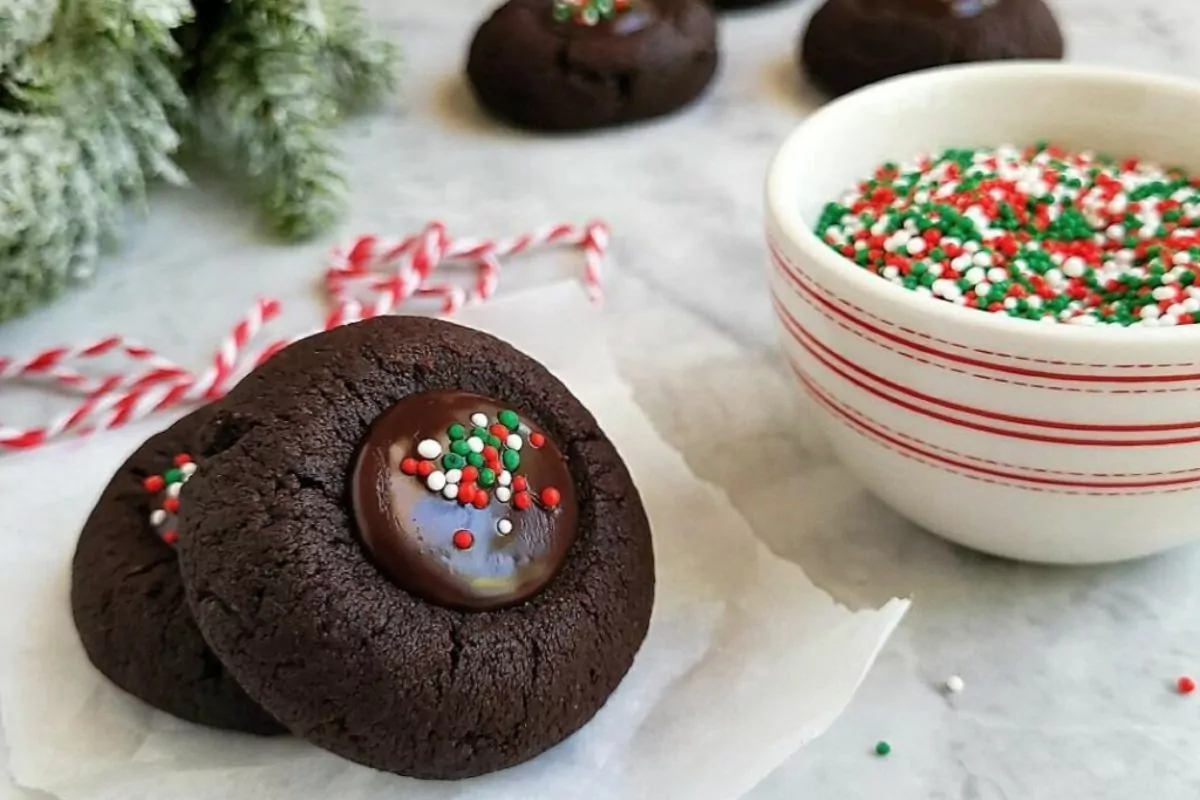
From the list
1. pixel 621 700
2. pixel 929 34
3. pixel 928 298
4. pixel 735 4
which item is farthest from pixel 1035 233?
pixel 735 4

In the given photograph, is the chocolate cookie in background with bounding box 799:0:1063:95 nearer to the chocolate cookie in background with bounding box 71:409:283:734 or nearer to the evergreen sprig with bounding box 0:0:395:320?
the evergreen sprig with bounding box 0:0:395:320

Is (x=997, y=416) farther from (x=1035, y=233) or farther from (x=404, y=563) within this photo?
(x=404, y=563)

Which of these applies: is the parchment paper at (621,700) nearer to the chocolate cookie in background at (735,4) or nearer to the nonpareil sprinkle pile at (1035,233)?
the nonpareil sprinkle pile at (1035,233)

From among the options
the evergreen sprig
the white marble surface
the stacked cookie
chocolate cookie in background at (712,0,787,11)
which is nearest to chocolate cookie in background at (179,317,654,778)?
the stacked cookie

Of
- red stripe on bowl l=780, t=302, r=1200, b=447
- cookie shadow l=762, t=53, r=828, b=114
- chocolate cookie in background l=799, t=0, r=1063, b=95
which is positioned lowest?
cookie shadow l=762, t=53, r=828, b=114

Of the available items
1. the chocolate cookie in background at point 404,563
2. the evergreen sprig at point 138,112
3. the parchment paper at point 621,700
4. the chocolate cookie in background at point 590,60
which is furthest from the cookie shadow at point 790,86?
the chocolate cookie in background at point 404,563
